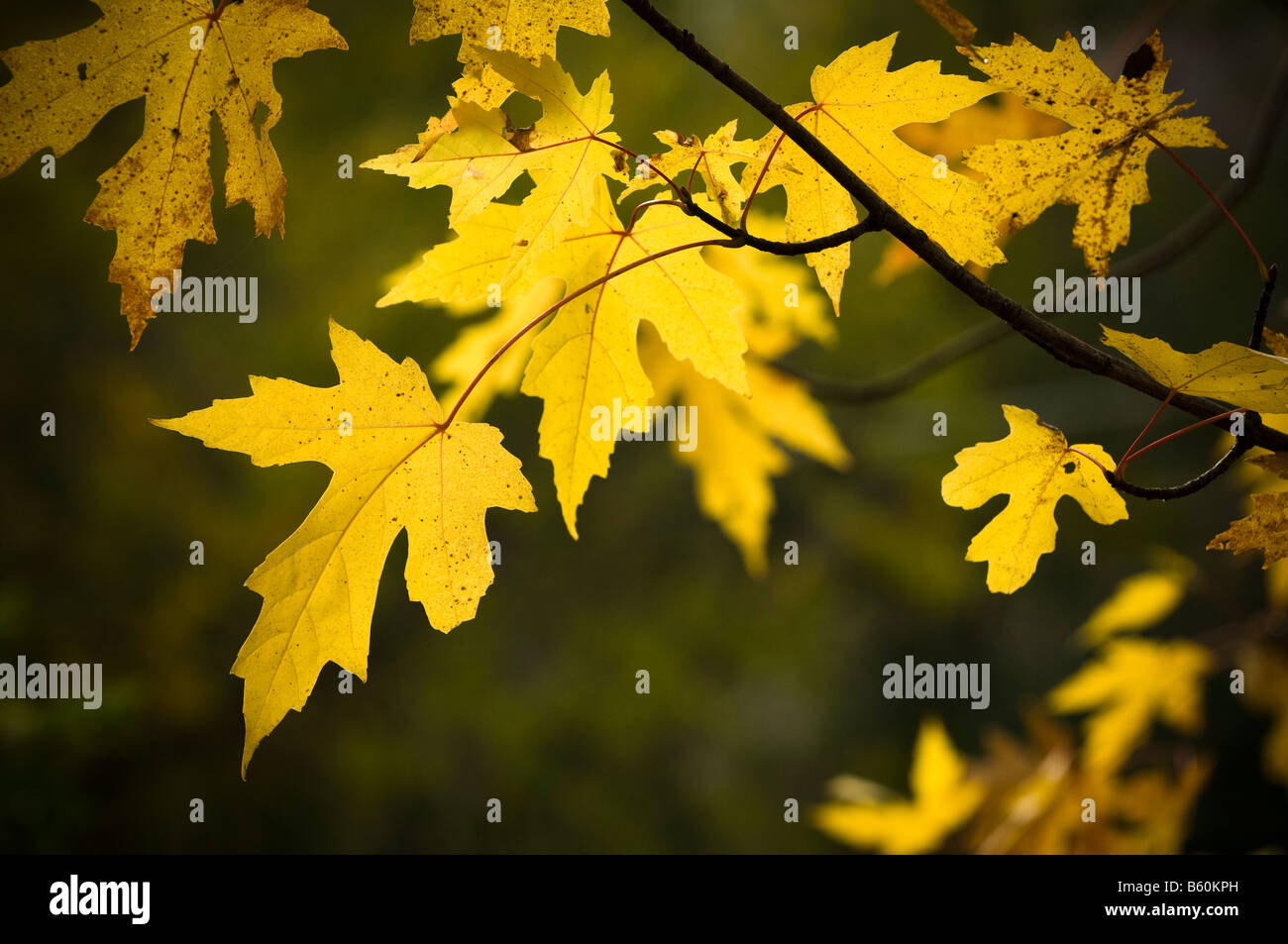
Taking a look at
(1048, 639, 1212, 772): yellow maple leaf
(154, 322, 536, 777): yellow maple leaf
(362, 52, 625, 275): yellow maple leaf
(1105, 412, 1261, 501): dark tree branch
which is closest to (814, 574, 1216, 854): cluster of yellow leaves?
(1048, 639, 1212, 772): yellow maple leaf

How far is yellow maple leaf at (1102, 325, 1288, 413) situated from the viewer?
1.88 ft

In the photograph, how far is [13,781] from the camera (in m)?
1.98

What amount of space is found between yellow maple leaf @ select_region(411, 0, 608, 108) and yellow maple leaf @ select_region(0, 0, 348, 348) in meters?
0.08

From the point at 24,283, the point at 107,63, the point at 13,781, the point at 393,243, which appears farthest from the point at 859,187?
the point at 24,283

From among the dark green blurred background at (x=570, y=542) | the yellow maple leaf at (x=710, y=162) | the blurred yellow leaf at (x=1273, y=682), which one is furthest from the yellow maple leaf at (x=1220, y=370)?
the dark green blurred background at (x=570, y=542)

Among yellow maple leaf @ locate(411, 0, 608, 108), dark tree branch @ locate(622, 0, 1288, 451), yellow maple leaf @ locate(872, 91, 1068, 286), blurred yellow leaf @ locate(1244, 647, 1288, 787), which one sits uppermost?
yellow maple leaf @ locate(872, 91, 1068, 286)

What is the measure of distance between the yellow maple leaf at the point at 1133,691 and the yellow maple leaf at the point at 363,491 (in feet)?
4.83

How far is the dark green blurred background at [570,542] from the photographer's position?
3248 mm

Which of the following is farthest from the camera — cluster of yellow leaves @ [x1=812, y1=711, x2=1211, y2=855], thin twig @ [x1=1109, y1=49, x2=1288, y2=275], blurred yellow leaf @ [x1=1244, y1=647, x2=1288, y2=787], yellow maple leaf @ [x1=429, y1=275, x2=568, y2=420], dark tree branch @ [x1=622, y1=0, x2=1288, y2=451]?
blurred yellow leaf @ [x1=1244, y1=647, x2=1288, y2=787]

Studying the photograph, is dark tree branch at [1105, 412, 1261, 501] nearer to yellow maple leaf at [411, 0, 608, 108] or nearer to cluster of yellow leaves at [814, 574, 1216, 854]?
yellow maple leaf at [411, 0, 608, 108]

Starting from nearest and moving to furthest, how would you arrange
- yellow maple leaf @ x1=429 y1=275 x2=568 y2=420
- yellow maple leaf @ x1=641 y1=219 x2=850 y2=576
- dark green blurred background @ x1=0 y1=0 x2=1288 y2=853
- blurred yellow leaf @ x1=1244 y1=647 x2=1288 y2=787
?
1. yellow maple leaf @ x1=429 y1=275 x2=568 y2=420
2. yellow maple leaf @ x1=641 y1=219 x2=850 y2=576
3. blurred yellow leaf @ x1=1244 y1=647 x2=1288 y2=787
4. dark green blurred background @ x1=0 y1=0 x2=1288 y2=853

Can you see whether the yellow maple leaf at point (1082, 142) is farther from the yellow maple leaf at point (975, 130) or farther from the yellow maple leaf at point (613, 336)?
the yellow maple leaf at point (975, 130)

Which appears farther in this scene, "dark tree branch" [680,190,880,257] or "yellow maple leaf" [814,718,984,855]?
"yellow maple leaf" [814,718,984,855]

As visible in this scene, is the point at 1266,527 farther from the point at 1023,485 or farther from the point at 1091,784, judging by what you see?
the point at 1091,784
